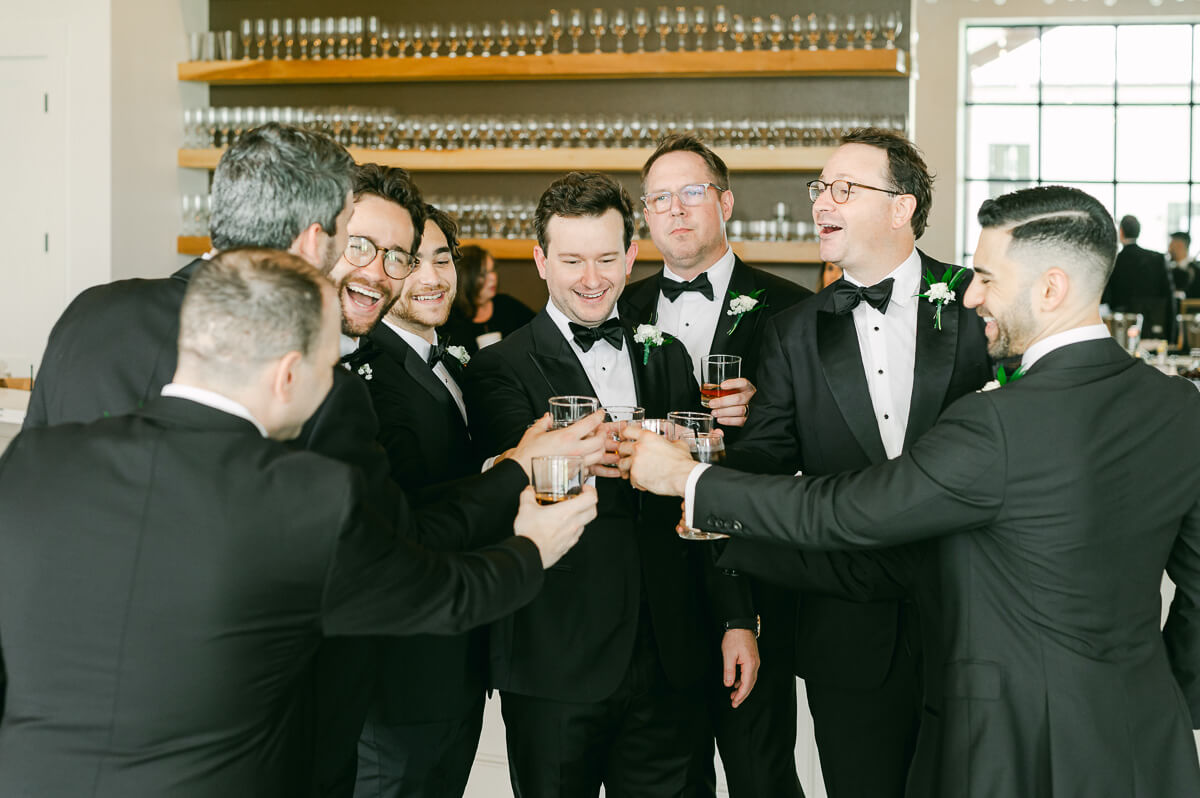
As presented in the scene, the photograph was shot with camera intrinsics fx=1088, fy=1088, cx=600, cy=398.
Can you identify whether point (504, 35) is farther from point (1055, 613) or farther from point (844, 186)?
point (1055, 613)

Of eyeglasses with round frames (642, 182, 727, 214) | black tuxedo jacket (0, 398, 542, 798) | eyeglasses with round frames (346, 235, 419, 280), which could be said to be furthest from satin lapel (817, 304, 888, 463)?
black tuxedo jacket (0, 398, 542, 798)

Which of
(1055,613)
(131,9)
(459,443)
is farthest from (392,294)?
(131,9)

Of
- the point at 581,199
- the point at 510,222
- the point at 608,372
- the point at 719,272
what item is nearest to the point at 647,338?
the point at 608,372

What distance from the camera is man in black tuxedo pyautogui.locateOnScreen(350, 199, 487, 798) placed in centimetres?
236

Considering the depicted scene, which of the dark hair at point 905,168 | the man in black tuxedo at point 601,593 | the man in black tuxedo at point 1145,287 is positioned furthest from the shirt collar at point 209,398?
the man in black tuxedo at point 1145,287

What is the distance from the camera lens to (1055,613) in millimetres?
1872

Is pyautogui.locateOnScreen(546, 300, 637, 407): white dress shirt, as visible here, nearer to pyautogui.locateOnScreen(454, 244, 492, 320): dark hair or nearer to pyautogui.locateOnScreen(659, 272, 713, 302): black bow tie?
pyautogui.locateOnScreen(659, 272, 713, 302): black bow tie

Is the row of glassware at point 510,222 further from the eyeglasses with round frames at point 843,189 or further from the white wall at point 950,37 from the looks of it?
the white wall at point 950,37

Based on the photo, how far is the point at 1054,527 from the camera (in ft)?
6.07

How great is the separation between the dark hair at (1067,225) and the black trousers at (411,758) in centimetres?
154

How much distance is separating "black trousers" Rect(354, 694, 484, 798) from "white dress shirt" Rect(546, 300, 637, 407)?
0.81 metres

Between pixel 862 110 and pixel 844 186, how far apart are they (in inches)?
159

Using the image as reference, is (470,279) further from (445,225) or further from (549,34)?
(445,225)

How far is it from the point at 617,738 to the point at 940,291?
1.33m
